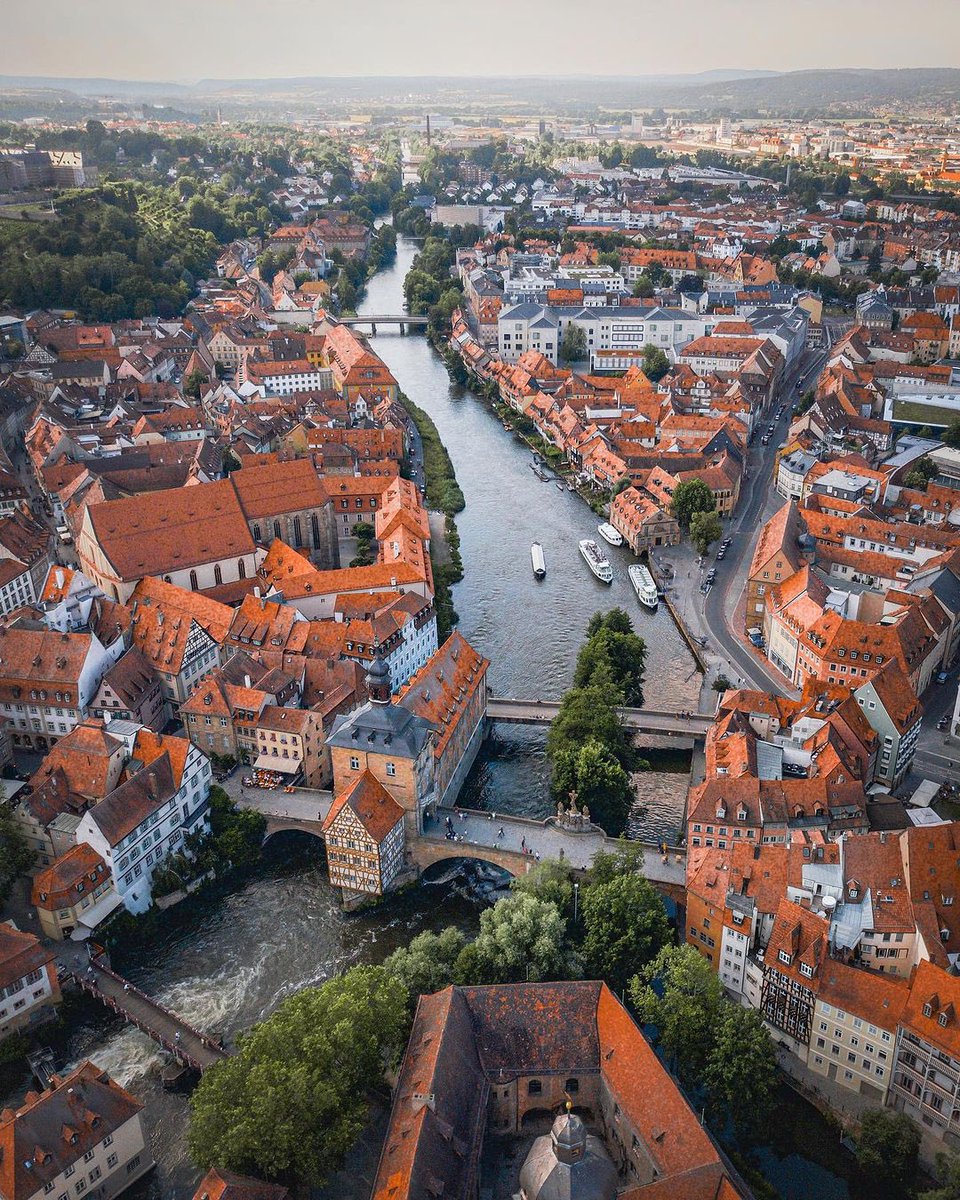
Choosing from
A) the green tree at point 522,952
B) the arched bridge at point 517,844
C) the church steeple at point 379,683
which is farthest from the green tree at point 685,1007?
the church steeple at point 379,683

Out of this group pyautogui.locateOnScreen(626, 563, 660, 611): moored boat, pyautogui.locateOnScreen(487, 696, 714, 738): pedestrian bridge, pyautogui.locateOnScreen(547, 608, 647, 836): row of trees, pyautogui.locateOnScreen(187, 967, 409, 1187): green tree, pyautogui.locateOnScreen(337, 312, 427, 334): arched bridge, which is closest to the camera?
pyautogui.locateOnScreen(187, 967, 409, 1187): green tree

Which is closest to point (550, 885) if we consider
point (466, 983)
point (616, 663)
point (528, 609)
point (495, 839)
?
point (466, 983)

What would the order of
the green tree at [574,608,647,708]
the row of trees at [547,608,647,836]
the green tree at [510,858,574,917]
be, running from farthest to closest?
the green tree at [574,608,647,708] → the row of trees at [547,608,647,836] → the green tree at [510,858,574,917]

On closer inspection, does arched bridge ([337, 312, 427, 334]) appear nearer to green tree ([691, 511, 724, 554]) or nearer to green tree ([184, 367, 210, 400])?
green tree ([184, 367, 210, 400])

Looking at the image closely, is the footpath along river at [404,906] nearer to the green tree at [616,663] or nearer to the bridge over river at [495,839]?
the bridge over river at [495,839]

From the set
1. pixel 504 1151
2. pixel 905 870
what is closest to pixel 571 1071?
pixel 504 1151

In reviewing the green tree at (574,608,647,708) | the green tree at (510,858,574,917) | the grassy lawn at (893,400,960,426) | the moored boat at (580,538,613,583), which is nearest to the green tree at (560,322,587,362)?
the grassy lawn at (893,400,960,426)
